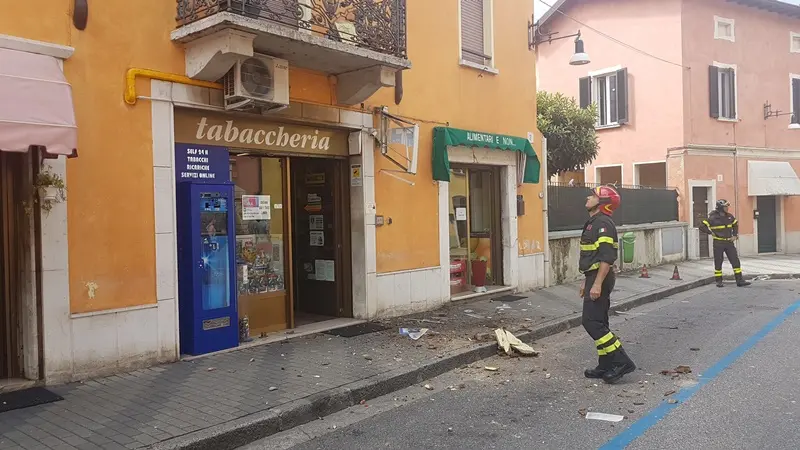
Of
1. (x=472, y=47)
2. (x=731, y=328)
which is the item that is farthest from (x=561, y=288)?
(x=472, y=47)

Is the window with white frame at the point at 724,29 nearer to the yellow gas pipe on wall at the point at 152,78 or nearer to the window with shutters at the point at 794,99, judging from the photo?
the window with shutters at the point at 794,99

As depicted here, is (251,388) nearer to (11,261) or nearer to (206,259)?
(206,259)

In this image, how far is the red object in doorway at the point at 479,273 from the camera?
472 inches

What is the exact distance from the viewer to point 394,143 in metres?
9.67

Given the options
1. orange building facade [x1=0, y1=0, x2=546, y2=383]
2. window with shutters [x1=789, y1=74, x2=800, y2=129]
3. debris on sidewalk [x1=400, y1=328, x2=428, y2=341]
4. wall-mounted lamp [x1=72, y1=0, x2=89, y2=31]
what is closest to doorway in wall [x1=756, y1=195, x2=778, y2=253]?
window with shutters [x1=789, y1=74, x2=800, y2=129]

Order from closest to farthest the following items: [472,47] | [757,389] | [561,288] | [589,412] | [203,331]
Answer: [589,412]
[757,389]
[203,331]
[472,47]
[561,288]

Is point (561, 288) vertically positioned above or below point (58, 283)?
below

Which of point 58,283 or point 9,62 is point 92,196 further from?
point 9,62

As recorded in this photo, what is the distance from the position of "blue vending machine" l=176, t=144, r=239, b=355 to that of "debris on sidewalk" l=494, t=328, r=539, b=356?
10.9ft

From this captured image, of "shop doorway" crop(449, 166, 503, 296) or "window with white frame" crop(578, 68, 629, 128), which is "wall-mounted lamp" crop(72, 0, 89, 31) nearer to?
"shop doorway" crop(449, 166, 503, 296)

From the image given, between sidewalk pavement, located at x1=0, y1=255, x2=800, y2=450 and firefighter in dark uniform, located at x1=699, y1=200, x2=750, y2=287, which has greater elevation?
firefighter in dark uniform, located at x1=699, y1=200, x2=750, y2=287

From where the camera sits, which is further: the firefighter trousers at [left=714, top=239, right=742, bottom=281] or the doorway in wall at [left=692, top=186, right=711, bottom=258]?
the doorway in wall at [left=692, top=186, right=711, bottom=258]

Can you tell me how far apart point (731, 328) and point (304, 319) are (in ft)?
20.8

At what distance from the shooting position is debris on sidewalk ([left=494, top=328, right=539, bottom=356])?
7.82 meters
